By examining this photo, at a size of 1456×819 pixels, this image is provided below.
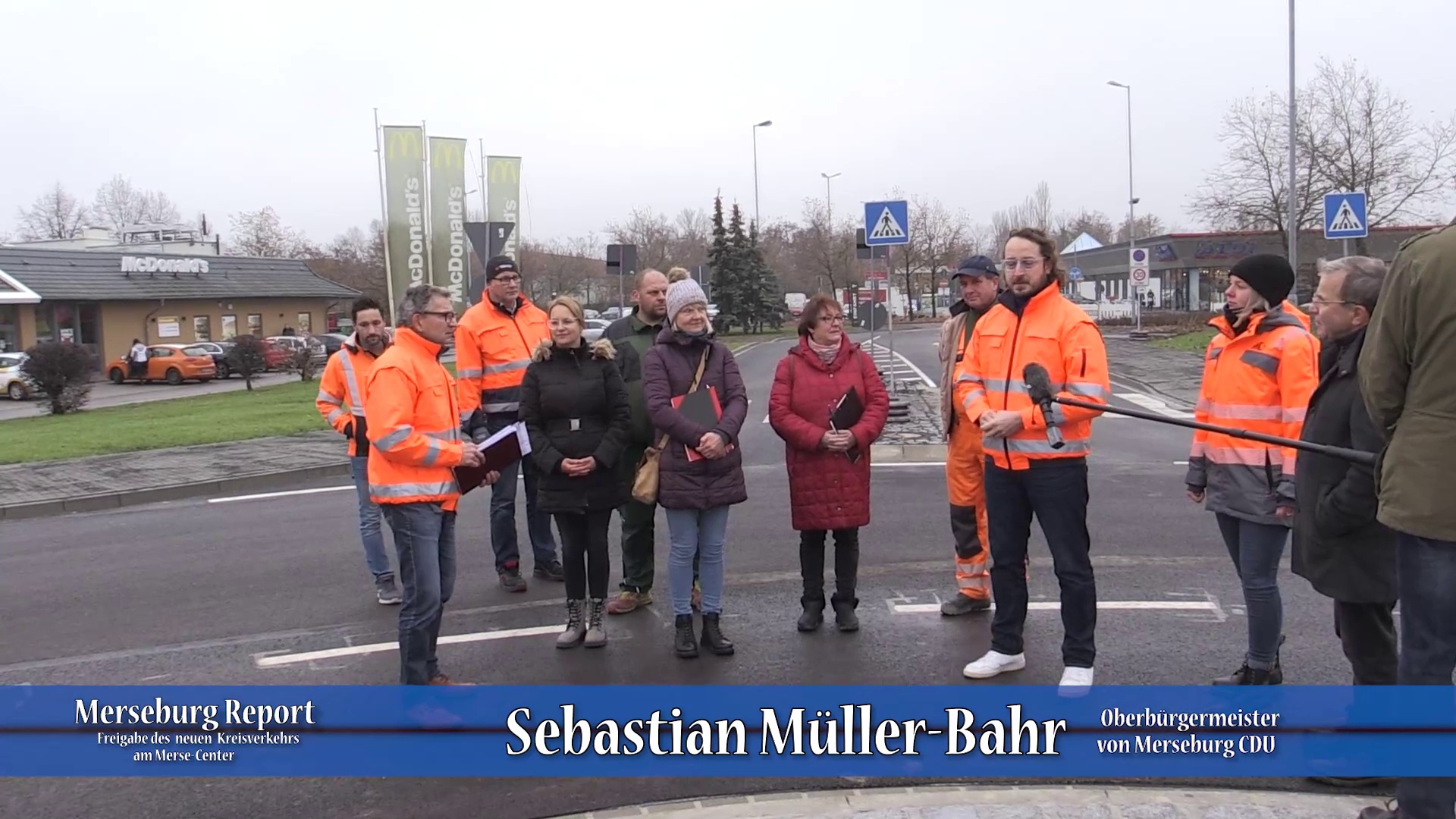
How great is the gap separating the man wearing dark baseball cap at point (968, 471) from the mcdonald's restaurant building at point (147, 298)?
3851cm

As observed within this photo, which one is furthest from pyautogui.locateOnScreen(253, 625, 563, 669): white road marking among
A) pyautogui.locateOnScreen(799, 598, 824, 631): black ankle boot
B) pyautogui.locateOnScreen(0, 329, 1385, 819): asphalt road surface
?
pyautogui.locateOnScreen(799, 598, 824, 631): black ankle boot

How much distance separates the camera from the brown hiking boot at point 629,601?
6.36 metres

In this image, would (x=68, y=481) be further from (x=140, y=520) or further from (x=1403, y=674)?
(x=1403, y=674)

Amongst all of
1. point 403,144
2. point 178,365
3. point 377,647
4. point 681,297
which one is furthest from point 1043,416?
point 178,365

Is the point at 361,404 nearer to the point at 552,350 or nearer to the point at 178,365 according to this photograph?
the point at 552,350

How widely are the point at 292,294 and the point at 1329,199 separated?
156ft

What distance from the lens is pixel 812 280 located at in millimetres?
72250

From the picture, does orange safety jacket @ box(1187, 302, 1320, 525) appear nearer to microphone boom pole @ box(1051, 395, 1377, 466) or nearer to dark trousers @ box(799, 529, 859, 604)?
microphone boom pole @ box(1051, 395, 1377, 466)

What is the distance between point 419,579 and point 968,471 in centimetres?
317

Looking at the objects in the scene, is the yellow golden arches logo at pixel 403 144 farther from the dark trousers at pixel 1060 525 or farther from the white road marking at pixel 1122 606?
the dark trousers at pixel 1060 525

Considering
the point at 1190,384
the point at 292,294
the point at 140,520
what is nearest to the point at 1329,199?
the point at 1190,384

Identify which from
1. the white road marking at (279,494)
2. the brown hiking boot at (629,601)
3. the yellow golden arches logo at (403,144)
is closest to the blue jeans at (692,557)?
the brown hiking boot at (629,601)

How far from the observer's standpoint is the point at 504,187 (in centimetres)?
2902

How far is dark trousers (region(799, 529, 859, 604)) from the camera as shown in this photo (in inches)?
228
